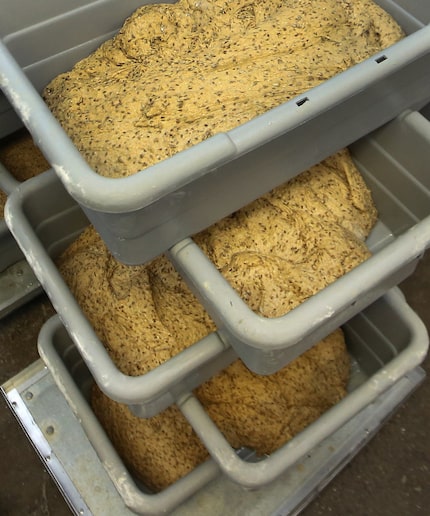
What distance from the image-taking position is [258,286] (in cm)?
85

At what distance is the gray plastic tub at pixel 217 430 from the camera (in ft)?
2.80

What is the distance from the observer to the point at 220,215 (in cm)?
79

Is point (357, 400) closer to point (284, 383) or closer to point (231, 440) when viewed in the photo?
point (284, 383)

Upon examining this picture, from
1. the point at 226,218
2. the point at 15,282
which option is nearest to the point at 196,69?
the point at 226,218

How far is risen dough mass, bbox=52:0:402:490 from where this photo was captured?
0.83m

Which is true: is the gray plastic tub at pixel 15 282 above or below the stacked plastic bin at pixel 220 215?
below

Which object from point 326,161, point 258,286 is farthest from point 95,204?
point 326,161

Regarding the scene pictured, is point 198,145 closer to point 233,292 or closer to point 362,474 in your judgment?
point 233,292

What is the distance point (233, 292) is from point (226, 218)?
8.9 inches

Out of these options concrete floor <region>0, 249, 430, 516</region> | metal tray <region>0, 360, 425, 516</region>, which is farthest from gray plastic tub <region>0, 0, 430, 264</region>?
concrete floor <region>0, 249, 430, 516</region>

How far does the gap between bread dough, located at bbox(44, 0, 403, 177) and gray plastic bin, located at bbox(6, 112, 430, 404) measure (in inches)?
5.4

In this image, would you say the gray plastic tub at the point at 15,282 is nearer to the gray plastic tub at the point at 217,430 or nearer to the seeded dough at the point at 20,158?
the seeded dough at the point at 20,158

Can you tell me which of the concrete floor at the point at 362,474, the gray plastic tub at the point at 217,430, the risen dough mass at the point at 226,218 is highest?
the risen dough mass at the point at 226,218

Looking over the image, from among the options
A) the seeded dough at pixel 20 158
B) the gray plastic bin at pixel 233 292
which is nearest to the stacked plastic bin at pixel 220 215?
the gray plastic bin at pixel 233 292
